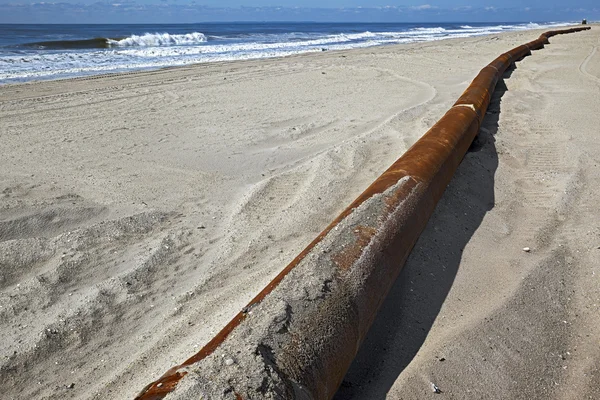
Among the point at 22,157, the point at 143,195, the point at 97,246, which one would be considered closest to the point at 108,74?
the point at 22,157

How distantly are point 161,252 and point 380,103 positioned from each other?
4982mm

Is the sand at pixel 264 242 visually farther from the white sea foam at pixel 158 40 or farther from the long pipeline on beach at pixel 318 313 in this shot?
the white sea foam at pixel 158 40

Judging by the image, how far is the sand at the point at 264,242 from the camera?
210 cm

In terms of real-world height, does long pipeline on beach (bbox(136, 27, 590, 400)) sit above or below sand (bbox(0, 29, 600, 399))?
above

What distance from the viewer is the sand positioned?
2.10m

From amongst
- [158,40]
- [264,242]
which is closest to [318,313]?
[264,242]

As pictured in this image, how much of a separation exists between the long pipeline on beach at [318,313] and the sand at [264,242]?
0.92ft

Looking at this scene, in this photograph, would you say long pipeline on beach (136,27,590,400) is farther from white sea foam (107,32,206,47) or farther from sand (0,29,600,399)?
white sea foam (107,32,206,47)

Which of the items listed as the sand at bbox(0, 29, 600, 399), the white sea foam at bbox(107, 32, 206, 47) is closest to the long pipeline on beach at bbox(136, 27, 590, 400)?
the sand at bbox(0, 29, 600, 399)

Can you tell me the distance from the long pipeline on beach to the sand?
0.92ft

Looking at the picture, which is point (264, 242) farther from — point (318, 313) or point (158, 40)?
point (158, 40)

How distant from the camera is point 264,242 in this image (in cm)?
312

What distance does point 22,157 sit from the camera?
464 cm

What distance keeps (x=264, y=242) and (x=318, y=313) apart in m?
1.39
